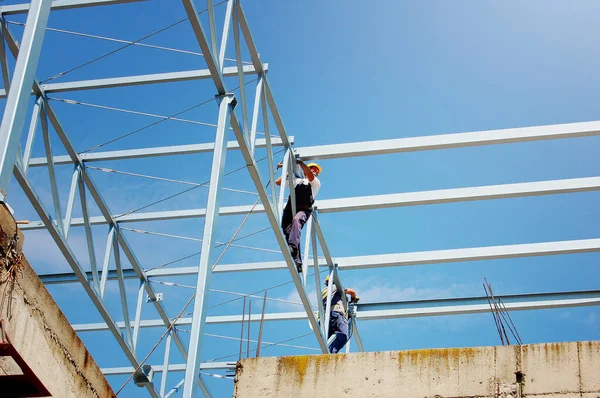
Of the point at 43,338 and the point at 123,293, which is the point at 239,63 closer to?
the point at 123,293

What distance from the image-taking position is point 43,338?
8.20 metres

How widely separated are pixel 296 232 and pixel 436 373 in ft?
17.5

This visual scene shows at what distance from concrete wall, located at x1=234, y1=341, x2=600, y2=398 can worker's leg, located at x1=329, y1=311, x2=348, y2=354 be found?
6767 mm

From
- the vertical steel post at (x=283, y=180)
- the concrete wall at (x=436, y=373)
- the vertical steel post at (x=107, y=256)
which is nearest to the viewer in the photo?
the concrete wall at (x=436, y=373)

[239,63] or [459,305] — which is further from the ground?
[239,63]

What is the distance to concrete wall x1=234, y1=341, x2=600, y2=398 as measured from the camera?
8.69 meters

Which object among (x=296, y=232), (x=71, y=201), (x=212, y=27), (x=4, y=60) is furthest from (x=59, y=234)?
(x=212, y=27)

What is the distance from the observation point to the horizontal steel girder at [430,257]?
629 inches

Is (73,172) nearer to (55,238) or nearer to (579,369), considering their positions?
(55,238)

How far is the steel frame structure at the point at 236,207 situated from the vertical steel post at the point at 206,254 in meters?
0.01

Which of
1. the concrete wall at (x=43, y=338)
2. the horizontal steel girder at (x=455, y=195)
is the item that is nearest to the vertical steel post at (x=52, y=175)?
the horizontal steel girder at (x=455, y=195)

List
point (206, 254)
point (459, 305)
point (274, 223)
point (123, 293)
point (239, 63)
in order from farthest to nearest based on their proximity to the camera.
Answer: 1. point (459, 305)
2. point (123, 293)
3. point (274, 223)
4. point (239, 63)
5. point (206, 254)

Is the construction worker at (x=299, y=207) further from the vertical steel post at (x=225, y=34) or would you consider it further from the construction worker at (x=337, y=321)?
the vertical steel post at (x=225, y=34)

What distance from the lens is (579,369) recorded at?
8664 millimetres
